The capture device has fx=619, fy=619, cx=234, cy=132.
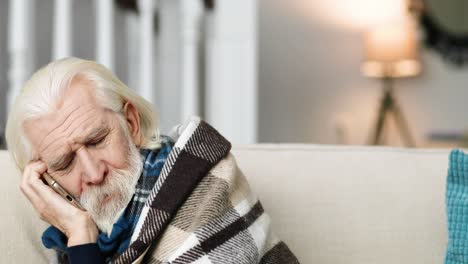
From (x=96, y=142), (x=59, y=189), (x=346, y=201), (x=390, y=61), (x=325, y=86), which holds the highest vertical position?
(x=96, y=142)

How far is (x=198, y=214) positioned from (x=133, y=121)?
0.26 metres

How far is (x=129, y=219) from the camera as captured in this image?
3.65 ft

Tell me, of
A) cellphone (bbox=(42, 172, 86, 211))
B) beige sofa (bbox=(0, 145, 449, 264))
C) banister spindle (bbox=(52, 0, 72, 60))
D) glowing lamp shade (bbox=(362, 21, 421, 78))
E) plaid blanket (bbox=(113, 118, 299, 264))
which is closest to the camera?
plaid blanket (bbox=(113, 118, 299, 264))

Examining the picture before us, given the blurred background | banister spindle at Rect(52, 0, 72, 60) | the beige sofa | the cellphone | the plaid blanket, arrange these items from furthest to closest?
the blurred background < banister spindle at Rect(52, 0, 72, 60) < the beige sofa < the cellphone < the plaid blanket

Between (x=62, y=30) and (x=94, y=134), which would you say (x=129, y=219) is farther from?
(x=62, y=30)

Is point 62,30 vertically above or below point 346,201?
above

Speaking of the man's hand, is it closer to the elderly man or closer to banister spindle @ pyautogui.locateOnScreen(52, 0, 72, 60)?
the elderly man

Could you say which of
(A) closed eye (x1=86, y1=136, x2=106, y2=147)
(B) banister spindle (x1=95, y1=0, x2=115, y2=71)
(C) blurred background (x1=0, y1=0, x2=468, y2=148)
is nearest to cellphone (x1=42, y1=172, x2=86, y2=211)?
(A) closed eye (x1=86, y1=136, x2=106, y2=147)

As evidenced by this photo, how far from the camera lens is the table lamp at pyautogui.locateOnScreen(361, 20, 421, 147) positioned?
387cm

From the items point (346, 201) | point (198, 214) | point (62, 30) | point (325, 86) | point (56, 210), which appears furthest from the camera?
point (325, 86)

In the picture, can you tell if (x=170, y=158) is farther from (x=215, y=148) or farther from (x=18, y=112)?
(x=18, y=112)

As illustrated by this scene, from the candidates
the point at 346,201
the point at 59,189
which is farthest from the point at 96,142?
the point at 346,201

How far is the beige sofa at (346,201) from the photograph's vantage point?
1.33 m

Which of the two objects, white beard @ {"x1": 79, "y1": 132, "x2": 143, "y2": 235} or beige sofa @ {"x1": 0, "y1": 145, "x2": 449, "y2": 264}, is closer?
white beard @ {"x1": 79, "y1": 132, "x2": 143, "y2": 235}
